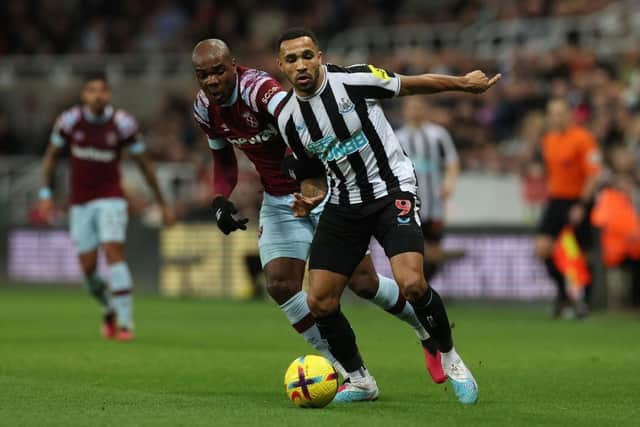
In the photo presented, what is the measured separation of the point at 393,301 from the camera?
8.52 meters

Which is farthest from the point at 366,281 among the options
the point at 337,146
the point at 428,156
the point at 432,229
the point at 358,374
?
the point at 428,156

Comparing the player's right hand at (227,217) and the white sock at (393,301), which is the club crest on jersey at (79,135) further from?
the white sock at (393,301)

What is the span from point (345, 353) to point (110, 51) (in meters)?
22.2

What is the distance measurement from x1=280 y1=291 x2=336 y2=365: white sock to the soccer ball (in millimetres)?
845

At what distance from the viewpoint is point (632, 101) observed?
1897 centimetres

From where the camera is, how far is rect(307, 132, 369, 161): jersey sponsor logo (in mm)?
7773

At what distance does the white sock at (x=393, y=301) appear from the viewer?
8.46m

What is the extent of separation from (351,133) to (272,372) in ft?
8.69

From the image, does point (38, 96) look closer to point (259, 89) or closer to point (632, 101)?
point (632, 101)

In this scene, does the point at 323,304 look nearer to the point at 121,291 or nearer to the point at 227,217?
the point at 227,217

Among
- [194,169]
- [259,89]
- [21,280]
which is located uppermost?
[259,89]

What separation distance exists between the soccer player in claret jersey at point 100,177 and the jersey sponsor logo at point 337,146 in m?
5.30

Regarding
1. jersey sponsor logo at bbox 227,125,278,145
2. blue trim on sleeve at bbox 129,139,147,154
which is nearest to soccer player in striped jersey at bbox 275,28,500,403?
jersey sponsor logo at bbox 227,125,278,145

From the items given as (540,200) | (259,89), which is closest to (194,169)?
(540,200)
